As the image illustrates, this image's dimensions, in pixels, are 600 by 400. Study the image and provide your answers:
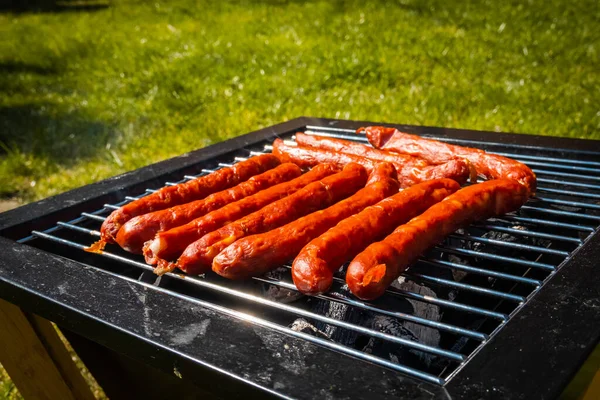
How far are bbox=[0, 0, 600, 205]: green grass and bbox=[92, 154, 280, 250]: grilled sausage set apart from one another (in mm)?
3905

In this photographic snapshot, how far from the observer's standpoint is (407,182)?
2750 mm

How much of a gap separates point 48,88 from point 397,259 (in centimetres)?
943

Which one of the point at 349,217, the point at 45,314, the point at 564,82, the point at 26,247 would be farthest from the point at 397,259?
the point at 564,82

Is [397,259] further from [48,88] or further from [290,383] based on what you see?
[48,88]

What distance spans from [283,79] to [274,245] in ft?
21.1

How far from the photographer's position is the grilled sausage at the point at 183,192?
7.60ft

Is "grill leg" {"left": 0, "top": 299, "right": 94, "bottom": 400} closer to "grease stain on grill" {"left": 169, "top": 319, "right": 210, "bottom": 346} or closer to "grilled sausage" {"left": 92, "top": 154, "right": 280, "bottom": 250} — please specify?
"grilled sausage" {"left": 92, "top": 154, "right": 280, "bottom": 250}

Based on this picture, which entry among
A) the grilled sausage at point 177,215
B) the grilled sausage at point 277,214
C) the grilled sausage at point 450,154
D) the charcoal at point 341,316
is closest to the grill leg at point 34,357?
the grilled sausage at point 177,215

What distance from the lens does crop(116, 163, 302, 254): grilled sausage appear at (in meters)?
2.20

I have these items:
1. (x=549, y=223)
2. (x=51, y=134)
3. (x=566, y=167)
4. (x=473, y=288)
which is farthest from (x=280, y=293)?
(x=51, y=134)

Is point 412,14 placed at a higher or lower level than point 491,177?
higher

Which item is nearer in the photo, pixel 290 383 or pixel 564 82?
pixel 290 383

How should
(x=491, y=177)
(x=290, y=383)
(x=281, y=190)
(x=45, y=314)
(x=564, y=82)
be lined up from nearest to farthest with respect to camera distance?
(x=290, y=383), (x=45, y=314), (x=281, y=190), (x=491, y=177), (x=564, y=82)

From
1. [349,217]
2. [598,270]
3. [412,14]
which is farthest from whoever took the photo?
[412,14]
